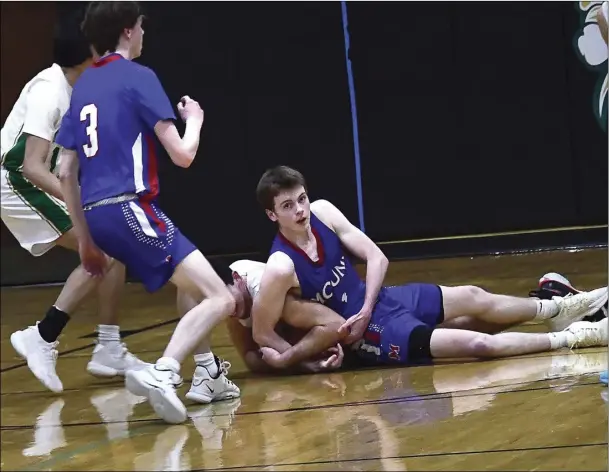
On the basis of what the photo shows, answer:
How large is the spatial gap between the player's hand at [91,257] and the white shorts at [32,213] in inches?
26.2

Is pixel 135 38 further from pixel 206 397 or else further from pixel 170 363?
pixel 206 397

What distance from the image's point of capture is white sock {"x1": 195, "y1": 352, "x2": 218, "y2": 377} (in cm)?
364

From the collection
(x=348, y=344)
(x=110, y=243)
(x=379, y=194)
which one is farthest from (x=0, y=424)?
(x=379, y=194)

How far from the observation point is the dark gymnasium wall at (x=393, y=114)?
23.9 ft

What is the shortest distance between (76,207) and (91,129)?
267mm

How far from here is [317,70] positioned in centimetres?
751

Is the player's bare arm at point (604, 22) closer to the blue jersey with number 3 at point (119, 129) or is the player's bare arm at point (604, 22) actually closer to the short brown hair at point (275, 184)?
the short brown hair at point (275, 184)

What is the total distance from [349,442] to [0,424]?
1368mm

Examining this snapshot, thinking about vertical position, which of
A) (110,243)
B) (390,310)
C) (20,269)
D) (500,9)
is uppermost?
(500,9)

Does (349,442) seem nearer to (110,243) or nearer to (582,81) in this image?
(110,243)

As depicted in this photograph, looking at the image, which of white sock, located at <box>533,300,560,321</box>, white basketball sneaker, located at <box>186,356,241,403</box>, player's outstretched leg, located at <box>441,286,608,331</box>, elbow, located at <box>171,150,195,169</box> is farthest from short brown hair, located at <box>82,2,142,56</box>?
white sock, located at <box>533,300,560,321</box>

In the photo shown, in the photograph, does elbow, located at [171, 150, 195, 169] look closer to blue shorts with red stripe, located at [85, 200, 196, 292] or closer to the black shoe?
blue shorts with red stripe, located at [85, 200, 196, 292]

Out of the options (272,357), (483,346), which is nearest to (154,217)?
(272,357)

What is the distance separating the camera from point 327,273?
391cm
